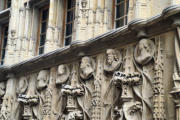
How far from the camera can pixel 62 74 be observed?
10008mm

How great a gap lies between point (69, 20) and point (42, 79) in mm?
1757

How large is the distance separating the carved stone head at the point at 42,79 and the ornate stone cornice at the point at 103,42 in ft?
0.62

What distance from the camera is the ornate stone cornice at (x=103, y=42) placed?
7621 mm

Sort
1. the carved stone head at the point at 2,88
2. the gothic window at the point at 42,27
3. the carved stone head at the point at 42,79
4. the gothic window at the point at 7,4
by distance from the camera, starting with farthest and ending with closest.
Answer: the gothic window at the point at 7,4, the carved stone head at the point at 2,88, the gothic window at the point at 42,27, the carved stone head at the point at 42,79

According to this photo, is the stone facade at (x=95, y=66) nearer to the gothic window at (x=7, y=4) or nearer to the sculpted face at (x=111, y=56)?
the sculpted face at (x=111, y=56)

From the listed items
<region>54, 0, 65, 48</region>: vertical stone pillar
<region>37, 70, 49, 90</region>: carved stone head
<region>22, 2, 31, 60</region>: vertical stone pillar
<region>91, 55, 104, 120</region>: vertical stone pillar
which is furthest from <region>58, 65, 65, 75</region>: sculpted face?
<region>22, 2, 31, 60</region>: vertical stone pillar

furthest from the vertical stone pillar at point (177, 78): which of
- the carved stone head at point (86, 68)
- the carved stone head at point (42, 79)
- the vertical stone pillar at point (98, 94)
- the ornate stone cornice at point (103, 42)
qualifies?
the carved stone head at point (42, 79)

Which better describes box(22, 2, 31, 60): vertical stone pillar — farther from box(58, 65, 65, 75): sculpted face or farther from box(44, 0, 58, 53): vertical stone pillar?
box(58, 65, 65, 75): sculpted face

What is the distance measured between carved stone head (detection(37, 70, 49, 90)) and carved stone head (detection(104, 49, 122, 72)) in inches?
94.3

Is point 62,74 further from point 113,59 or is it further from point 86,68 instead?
point 113,59

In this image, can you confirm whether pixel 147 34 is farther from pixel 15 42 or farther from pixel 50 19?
pixel 15 42

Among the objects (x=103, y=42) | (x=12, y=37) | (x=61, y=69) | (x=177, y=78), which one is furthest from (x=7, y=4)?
(x=177, y=78)

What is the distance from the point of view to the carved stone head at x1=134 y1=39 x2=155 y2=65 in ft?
25.8

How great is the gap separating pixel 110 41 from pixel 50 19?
2902 millimetres
